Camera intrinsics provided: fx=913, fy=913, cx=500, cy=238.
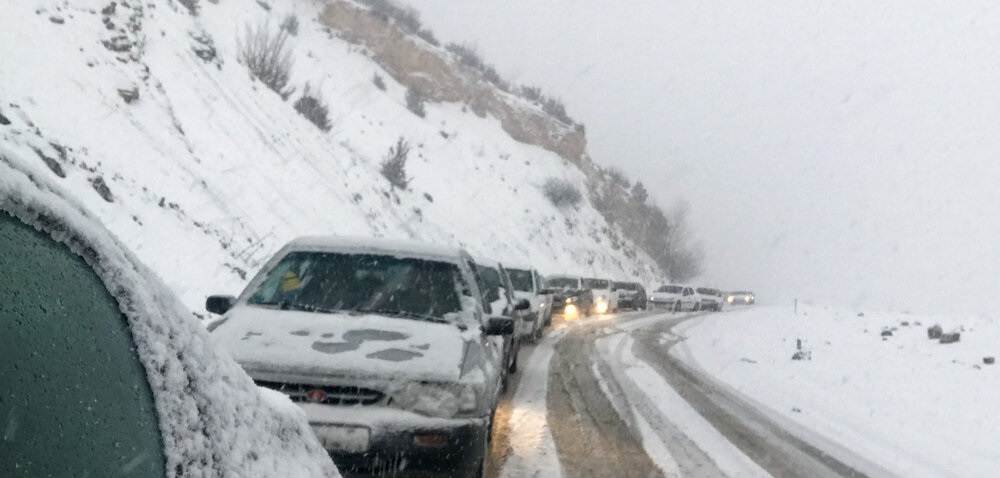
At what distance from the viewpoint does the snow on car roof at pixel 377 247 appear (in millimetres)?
7051

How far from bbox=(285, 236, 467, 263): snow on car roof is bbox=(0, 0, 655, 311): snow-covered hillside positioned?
2341mm

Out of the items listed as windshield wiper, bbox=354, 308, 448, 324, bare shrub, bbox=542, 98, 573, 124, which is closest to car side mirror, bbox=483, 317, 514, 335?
windshield wiper, bbox=354, 308, 448, 324

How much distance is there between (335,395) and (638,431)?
4629 millimetres

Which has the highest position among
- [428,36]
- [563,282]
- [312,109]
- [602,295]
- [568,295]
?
[428,36]

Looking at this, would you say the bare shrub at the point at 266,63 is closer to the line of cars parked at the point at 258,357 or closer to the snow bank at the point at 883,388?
the snow bank at the point at 883,388

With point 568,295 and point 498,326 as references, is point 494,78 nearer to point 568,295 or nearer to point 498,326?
point 568,295

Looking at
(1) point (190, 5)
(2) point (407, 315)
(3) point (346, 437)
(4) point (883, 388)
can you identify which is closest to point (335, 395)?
(3) point (346, 437)

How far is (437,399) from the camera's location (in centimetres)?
530

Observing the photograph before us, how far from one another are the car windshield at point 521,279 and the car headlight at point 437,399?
575 inches

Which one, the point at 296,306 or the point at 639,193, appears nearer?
the point at 296,306

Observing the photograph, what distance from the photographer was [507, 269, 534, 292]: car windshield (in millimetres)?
20188

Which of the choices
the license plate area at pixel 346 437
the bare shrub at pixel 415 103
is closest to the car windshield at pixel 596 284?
the bare shrub at pixel 415 103

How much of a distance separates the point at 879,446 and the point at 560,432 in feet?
11.5

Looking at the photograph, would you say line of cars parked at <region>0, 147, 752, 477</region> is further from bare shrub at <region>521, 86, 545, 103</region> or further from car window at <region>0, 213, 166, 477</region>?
bare shrub at <region>521, 86, 545, 103</region>
